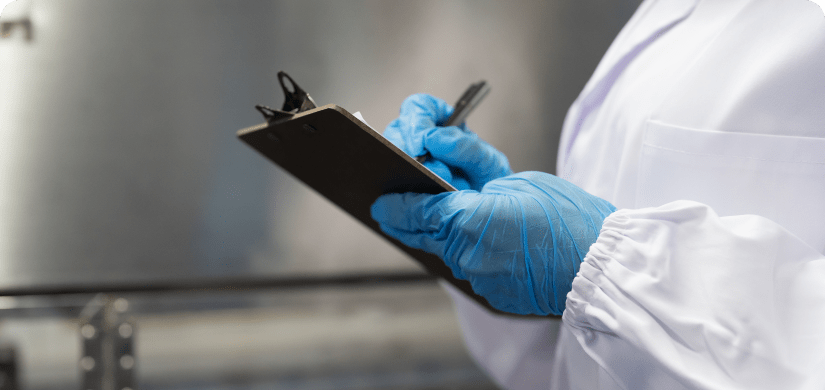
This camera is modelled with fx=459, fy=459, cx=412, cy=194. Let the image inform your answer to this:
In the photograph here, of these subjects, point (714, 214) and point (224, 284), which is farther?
point (224, 284)

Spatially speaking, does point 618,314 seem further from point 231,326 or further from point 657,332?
point 231,326

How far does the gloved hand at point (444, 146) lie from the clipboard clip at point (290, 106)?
150 millimetres

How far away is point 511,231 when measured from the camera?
0.48m

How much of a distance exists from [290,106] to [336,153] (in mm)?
84

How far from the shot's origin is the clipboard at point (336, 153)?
441mm

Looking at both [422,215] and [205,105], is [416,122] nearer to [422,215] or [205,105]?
[422,215]

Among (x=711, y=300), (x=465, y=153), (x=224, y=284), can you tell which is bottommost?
(x=224, y=284)

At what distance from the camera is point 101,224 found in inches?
39.0

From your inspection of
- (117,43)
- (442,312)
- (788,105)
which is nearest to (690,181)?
(788,105)

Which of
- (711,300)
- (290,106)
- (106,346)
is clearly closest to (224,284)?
(106,346)

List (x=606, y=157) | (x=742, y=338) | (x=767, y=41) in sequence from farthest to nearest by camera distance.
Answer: (x=606, y=157) → (x=767, y=41) → (x=742, y=338)

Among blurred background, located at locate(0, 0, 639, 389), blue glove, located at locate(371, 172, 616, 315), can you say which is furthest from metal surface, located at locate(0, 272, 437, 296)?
blue glove, located at locate(371, 172, 616, 315)

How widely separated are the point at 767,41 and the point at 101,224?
117 cm

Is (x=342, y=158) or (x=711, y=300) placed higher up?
(x=342, y=158)
